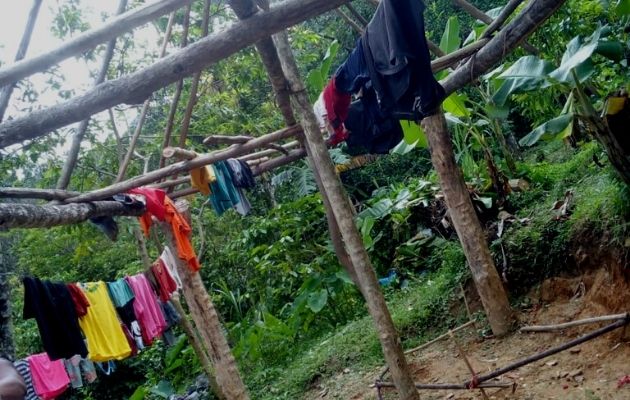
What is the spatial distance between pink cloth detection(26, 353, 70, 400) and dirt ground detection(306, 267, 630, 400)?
10.2 feet

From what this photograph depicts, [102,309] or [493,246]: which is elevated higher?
[102,309]

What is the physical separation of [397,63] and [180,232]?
9.74ft

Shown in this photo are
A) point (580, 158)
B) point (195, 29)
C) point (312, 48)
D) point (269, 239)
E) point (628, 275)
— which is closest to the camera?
point (628, 275)

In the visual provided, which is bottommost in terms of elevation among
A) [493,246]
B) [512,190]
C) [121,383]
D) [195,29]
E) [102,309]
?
[121,383]

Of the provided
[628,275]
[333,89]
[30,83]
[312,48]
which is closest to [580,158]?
[628,275]

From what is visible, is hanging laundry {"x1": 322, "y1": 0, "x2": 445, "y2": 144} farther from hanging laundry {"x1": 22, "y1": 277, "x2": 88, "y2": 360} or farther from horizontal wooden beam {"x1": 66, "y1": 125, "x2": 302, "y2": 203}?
hanging laundry {"x1": 22, "y1": 277, "x2": 88, "y2": 360}

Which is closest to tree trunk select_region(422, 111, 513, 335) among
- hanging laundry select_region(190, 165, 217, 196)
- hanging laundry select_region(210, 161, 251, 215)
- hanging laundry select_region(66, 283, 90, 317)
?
hanging laundry select_region(210, 161, 251, 215)

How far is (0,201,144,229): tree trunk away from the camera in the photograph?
3363 millimetres

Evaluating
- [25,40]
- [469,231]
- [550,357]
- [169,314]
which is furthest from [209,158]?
[550,357]

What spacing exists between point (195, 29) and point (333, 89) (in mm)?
3204

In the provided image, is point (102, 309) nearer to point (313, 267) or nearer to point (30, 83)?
point (30, 83)

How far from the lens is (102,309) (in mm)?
5141

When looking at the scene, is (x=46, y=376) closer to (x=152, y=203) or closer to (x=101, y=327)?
(x=101, y=327)

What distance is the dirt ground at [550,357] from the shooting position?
3775mm
